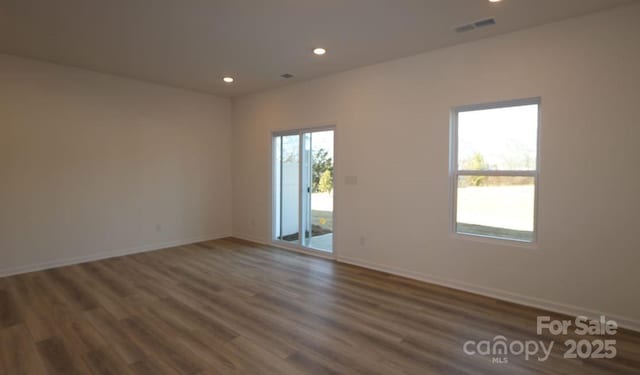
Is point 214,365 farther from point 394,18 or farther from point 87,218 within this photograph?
point 87,218

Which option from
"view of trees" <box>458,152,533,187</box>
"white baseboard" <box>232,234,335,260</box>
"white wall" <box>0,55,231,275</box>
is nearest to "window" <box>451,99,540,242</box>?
"view of trees" <box>458,152,533,187</box>

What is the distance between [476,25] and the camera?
3236 mm

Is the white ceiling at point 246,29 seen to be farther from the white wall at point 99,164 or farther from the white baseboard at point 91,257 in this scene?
the white baseboard at point 91,257

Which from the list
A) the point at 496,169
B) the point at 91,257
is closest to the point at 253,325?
the point at 496,169

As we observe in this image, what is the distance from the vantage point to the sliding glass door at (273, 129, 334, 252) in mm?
5250

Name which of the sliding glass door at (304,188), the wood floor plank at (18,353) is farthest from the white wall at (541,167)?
the wood floor plank at (18,353)

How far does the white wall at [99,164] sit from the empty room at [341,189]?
1.1 inches

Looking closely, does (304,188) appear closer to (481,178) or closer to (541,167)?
(481,178)

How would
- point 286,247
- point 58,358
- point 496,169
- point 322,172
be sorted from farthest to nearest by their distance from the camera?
point 286,247
point 322,172
point 496,169
point 58,358

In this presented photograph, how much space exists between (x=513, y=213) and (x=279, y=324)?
272 centimetres

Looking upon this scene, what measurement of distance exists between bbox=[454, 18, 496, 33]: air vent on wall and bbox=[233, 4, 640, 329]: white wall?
1.12ft

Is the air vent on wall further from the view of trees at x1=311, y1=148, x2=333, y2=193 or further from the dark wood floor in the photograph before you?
the dark wood floor

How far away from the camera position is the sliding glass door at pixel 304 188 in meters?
5.25

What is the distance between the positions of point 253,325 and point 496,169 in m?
3.04
